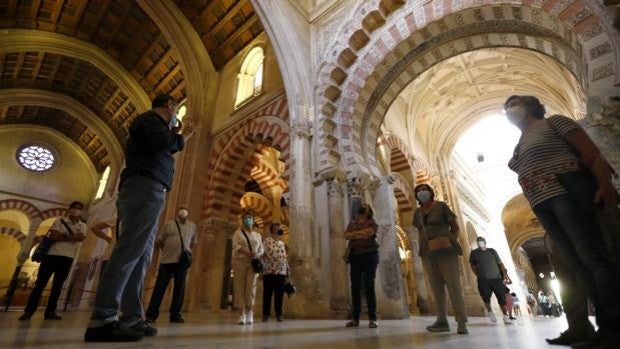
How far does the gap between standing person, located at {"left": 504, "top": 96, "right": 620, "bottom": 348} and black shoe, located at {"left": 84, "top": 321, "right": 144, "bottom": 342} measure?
7.46 feet

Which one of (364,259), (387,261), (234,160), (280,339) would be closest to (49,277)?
(280,339)

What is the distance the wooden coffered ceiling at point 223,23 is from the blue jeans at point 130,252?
8.19 metres

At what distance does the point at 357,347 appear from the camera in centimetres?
162

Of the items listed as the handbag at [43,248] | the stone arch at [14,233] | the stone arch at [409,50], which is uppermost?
the stone arch at [409,50]

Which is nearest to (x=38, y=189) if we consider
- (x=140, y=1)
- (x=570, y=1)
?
(x=140, y=1)

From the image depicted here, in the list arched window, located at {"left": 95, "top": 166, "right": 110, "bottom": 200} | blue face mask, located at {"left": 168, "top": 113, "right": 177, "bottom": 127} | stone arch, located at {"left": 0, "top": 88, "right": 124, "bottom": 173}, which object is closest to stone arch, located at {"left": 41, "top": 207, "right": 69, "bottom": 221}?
arched window, located at {"left": 95, "top": 166, "right": 110, "bottom": 200}

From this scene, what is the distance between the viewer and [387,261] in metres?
Result: 5.10

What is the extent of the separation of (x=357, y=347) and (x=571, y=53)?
222 inches

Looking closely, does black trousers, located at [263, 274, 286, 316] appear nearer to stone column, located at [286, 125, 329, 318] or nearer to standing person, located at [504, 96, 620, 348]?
stone column, located at [286, 125, 329, 318]

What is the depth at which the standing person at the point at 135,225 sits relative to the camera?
68.8 inches

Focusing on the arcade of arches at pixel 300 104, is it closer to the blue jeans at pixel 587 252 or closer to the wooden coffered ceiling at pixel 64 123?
the wooden coffered ceiling at pixel 64 123

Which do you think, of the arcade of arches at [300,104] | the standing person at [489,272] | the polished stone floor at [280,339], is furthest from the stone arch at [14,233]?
the standing person at [489,272]

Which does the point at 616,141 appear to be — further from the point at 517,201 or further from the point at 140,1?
the point at 517,201

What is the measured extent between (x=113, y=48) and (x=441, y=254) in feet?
41.4
